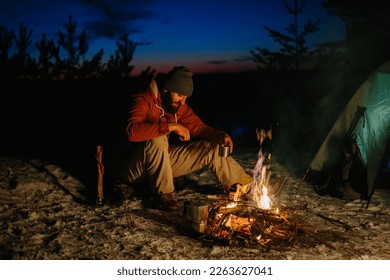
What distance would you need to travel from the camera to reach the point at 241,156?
7.14 m

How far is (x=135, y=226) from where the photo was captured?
13.0 ft

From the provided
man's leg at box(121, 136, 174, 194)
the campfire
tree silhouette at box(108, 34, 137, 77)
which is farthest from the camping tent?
tree silhouette at box(108, 34, 137, 77)

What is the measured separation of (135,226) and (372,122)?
132 inches

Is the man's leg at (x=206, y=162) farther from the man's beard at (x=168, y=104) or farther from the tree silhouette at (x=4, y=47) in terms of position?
the tree silhouette at (x=4, y=47)

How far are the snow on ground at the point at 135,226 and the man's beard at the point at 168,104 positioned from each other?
1.11 metres

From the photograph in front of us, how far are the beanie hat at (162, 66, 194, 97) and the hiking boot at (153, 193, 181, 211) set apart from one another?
1.18 m

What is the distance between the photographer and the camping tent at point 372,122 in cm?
490

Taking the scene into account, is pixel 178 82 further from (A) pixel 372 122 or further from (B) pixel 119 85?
(B) pixel 119 85

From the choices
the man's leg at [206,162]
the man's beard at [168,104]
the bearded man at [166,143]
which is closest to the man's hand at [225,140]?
the bearded man at [166,143]

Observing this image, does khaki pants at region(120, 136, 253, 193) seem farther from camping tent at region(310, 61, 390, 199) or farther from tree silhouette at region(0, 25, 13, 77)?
tree silhouette at region(0, 25, 13, 77)

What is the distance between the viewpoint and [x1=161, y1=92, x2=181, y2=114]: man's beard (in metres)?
4.48

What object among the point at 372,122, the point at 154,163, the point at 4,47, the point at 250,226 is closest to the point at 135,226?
the point at 154,163
